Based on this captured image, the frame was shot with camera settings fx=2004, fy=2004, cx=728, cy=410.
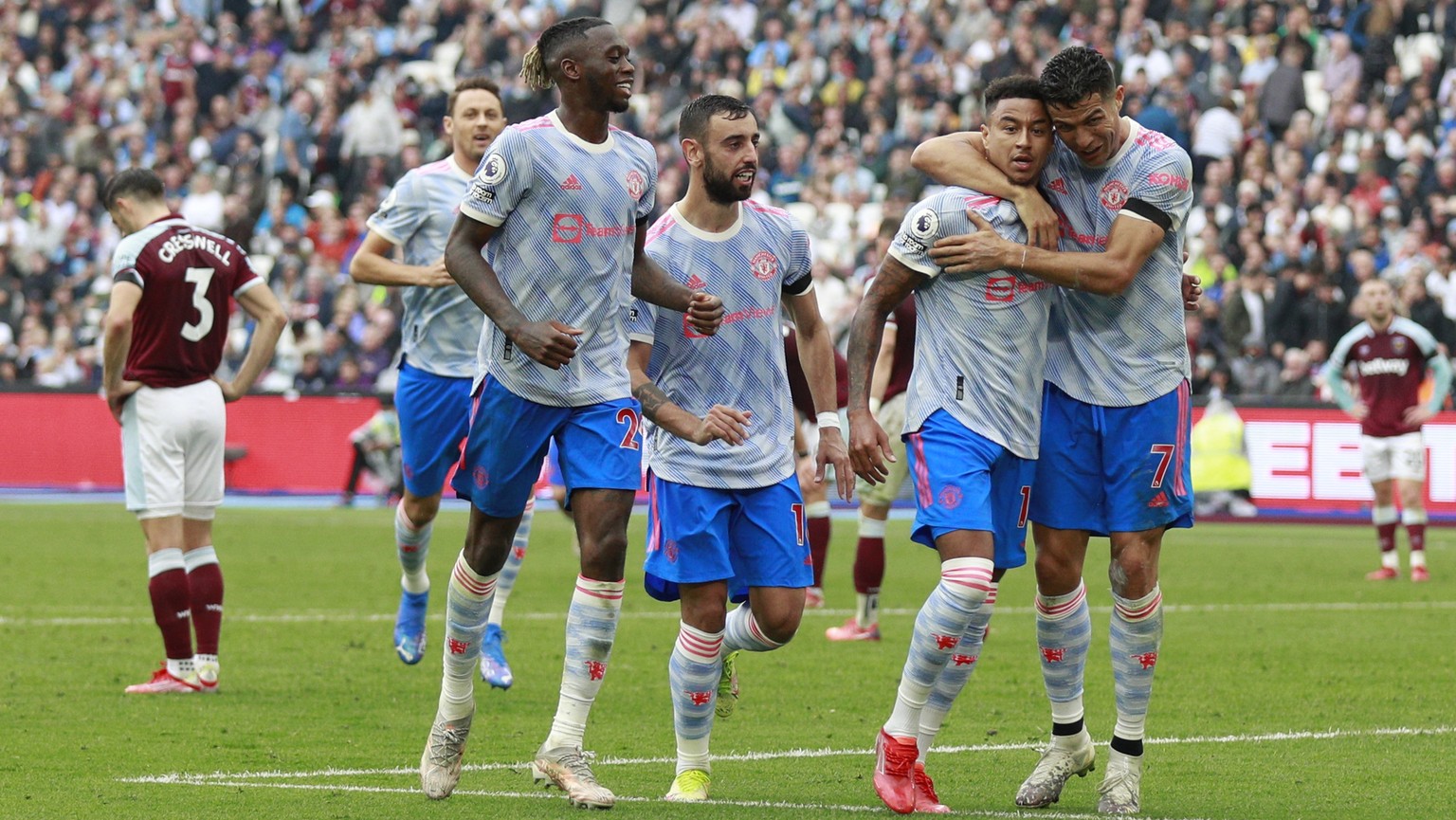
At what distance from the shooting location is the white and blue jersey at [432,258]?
10.3 metres

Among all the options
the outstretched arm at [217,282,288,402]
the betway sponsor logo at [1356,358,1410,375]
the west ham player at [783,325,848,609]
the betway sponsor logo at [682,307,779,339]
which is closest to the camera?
the betway sponsor logo at [682,307,779,339]

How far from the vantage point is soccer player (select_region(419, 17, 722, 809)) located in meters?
6.73

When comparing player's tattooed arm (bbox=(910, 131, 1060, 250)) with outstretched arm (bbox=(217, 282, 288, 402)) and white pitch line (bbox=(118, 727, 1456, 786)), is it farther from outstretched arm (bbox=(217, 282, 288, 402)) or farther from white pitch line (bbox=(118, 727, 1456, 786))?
outstretched arm (bbox=(217, 282, 288, 402))

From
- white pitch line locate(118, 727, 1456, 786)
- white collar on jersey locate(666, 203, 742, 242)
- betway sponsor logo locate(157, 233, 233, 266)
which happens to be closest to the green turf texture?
white pitch line locate(118, 727, 1456, 786)

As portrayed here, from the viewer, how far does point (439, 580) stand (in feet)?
51.6

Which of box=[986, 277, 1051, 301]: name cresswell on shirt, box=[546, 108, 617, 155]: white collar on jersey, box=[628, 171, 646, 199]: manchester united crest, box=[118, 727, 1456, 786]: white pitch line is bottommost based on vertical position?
box=[118, 727, 1456, 786]: white pitch line

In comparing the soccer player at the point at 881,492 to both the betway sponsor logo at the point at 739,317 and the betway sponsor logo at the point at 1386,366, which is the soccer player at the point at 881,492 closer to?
the betway sponsor logo at the point at 739,317

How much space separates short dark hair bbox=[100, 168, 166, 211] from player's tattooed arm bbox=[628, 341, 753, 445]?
404 centimetres

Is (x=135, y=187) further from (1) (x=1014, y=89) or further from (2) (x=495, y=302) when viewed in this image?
(1) (x=1014, y=89)

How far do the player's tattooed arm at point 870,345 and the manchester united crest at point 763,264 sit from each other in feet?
1.32

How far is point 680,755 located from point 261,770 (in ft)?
5.43

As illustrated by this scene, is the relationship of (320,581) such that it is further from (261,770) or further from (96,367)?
(96,367)

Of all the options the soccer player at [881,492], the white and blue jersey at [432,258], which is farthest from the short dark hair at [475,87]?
the soccer player at [881,492]

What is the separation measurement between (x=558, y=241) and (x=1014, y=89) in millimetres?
1645
